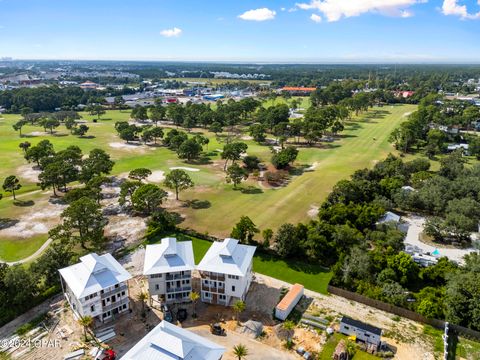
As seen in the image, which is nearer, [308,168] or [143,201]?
[143,201]

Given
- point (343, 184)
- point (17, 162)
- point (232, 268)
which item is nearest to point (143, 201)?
point (232, 268)

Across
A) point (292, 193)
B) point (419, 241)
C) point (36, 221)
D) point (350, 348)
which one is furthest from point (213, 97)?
point (350, 348)


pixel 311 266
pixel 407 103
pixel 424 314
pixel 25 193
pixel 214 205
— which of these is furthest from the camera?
pixel 407 103

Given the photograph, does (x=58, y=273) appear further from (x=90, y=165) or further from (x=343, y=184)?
(x=343, y=184)

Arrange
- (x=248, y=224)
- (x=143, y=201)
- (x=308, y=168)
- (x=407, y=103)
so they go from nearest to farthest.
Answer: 1. (x=248, y=224)
2. (x=143, y=201)
3. (x=308, y=168)
4. (x=407, y=103)

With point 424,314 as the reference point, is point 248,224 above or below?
above
